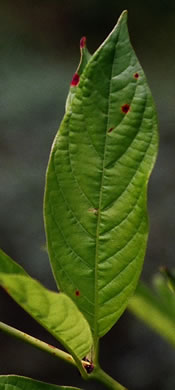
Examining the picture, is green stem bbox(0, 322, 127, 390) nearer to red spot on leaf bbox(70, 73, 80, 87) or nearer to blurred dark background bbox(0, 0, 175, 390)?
red spot on leaf bbox(70, 73, 80, 87)

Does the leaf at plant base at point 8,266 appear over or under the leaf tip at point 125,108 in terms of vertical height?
under

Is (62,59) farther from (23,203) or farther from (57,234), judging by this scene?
(57,234)

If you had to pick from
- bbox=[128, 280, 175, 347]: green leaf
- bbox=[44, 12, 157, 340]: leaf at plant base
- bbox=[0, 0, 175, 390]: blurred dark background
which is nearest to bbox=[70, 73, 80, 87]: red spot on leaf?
bbox=[44, 12, 157, 340]: leaf at plant base

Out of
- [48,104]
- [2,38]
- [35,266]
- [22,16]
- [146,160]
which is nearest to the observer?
[146,160]

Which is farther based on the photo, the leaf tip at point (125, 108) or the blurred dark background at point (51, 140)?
the blurred dark background at point (51, 140)

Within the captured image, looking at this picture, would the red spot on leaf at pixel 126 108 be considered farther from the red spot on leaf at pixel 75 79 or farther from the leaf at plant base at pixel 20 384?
the leaf at plant base at pixel 20 384

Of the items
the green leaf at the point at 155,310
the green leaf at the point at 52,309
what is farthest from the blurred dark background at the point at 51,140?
the green leaf at the point at 52,309

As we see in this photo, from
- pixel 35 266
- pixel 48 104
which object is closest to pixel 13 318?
pixel 35 266
